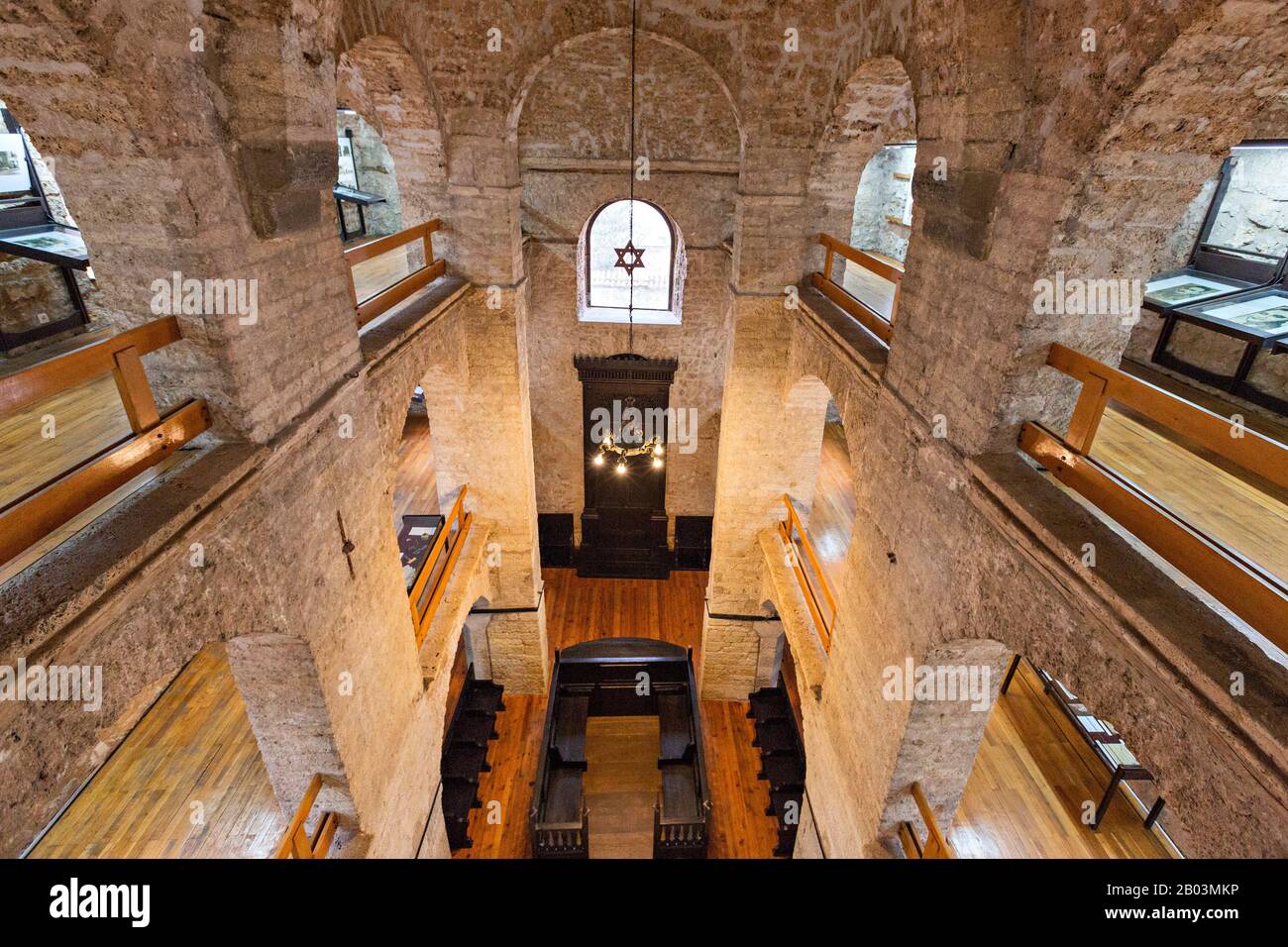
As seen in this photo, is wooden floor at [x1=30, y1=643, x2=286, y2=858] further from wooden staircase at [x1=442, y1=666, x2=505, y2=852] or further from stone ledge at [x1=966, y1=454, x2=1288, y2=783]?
stone ledge at [x1=966, y1=454, x2=1288, y2=783]

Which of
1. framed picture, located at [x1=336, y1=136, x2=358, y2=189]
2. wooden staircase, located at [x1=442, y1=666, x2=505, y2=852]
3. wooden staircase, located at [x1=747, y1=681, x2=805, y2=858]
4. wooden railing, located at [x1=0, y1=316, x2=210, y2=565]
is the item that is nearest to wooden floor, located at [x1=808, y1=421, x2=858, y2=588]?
wooden staircase, located at [x1=747, y1=681, x2=805, y2=858]

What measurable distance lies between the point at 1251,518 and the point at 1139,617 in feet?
8.30

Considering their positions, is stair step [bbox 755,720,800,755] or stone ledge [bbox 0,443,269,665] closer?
stone ledge [bbox 0,443,269,665]

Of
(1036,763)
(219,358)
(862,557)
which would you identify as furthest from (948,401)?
(1036,763)

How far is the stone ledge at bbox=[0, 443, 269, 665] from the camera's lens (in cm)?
224

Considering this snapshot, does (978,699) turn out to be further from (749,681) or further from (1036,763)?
(749,681)

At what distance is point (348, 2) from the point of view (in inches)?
193

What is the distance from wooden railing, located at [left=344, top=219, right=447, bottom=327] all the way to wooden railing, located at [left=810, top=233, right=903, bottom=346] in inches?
154

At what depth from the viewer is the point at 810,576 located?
8.05 metres

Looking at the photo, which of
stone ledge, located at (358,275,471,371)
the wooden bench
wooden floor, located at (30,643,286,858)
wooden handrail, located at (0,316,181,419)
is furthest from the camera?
the wooden bench

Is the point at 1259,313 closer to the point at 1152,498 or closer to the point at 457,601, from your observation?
the point at 1152,498

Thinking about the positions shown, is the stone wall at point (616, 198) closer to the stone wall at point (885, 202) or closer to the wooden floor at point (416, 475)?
the wooden floor at point (416, 475)

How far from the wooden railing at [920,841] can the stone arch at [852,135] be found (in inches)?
222

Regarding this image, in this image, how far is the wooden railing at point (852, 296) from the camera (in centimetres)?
522
